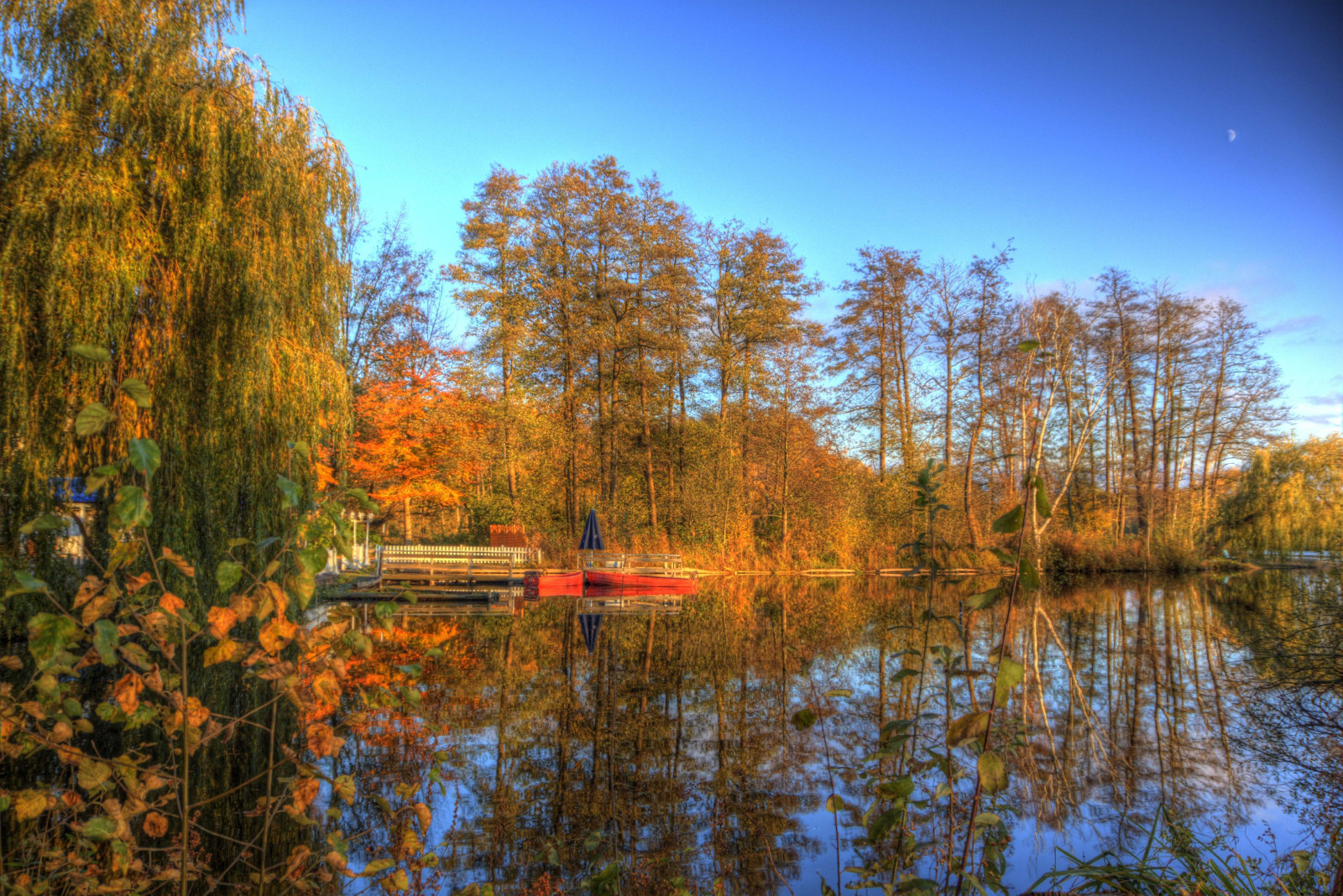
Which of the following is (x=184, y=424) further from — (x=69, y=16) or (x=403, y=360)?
(x=403, y=360)

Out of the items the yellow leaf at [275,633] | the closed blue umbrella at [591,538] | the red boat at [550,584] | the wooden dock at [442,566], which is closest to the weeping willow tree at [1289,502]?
the closed blue umbrella at [591,538]

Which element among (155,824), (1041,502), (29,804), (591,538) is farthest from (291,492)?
(591,538)

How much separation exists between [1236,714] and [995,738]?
3224 millimetres

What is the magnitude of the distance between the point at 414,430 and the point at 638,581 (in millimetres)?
7221

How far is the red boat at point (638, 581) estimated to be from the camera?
59.2ft

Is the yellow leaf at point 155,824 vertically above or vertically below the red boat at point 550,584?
above

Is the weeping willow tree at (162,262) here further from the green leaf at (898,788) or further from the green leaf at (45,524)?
the green leaf at (898,788)

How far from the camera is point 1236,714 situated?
7250mm

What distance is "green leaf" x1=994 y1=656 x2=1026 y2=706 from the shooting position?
1627mm

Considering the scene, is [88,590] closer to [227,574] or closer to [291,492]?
[227,574]

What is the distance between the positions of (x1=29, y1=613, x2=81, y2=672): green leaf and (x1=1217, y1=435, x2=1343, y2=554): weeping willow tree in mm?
26138

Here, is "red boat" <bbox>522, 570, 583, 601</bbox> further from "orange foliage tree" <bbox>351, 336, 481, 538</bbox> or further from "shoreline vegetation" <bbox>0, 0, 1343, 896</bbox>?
"orange foliage tree" <bbox>351, 336, 481, 538</bbox>

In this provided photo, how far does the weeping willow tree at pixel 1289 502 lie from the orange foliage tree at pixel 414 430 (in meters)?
21.8

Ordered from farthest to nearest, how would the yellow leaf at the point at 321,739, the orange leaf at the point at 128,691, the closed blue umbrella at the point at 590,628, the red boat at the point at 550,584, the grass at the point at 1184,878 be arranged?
the red boat at the point at 550,584
the closed blue umbrella at the point at 590,628
the grass at the point at 1184,878
the yellow leaf at the point at 321,739
the orange leaf at the point at 128,691
